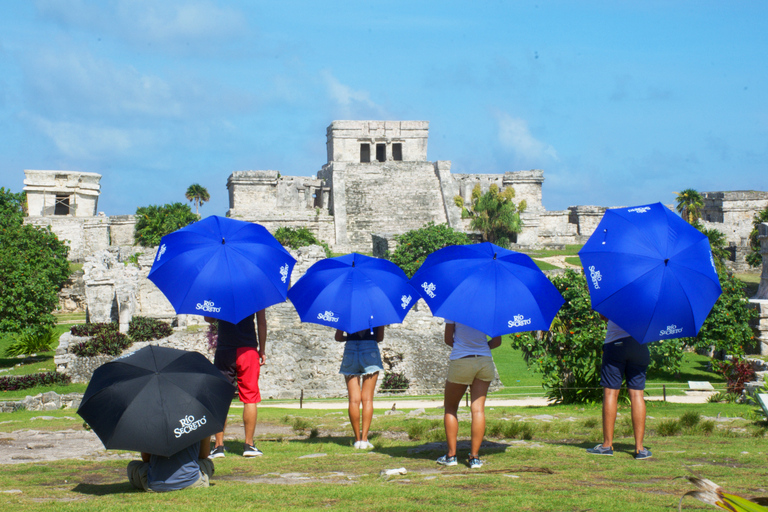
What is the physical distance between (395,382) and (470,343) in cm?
1139

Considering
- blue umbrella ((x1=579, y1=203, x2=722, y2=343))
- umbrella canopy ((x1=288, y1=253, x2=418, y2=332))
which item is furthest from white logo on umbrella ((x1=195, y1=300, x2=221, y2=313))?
blue umbrella ((x1=579, y1=203, x2=722, y2=343))

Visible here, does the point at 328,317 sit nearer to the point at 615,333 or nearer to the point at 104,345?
the point at 615,333

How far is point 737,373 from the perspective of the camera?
43.2 ft

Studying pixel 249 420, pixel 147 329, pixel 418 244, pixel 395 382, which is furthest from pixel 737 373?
pixel 418 244

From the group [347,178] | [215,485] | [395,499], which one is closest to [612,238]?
[395,499]

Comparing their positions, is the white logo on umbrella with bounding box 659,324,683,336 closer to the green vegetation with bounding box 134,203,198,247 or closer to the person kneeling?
the person kneeling

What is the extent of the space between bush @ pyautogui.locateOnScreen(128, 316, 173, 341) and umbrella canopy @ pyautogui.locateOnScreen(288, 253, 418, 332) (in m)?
12.5

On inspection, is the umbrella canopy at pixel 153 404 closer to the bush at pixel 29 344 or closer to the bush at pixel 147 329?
the bush at pixel 147 329

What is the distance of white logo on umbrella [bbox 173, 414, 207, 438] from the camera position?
15.0 feet

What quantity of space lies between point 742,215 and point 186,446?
165 feet

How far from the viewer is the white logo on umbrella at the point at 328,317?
6512 millimetres

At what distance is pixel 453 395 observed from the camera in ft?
18.6

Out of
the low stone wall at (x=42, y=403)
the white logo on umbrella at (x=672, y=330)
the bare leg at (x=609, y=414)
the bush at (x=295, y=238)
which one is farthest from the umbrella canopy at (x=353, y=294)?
the bush at (x=295, y=238)

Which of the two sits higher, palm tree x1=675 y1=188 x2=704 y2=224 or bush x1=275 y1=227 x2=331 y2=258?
palm tree x1=675 y1=188 x2=704 y2=224
